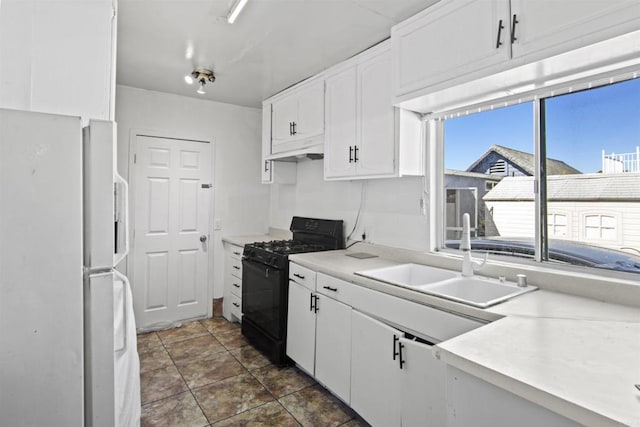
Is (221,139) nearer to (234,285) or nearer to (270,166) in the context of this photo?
(270,166)

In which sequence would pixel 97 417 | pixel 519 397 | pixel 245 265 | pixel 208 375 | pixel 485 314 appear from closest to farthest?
1. pixel 519 397
2. pixel 97 417
3. pixel 485 314
4. pixel 208 375
5. pixel 245 265

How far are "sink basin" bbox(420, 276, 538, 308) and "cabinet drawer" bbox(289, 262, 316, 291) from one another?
0.86 metres

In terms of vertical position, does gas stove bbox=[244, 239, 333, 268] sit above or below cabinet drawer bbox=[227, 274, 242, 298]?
above

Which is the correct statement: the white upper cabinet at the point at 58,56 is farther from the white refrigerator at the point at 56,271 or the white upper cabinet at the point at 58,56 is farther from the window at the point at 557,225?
the window at the point at 557,225

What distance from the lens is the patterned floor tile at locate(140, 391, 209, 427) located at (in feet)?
6.64

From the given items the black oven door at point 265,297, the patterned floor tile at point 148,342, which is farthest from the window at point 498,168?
the patterned floor tile at point 148,342

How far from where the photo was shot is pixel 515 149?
203 centimetres

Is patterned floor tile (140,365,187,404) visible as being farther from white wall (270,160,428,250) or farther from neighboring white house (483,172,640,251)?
neighboring white house (483,172,640,251)

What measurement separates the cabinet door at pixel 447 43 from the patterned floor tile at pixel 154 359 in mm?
2756

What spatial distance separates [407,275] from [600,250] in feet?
3.53

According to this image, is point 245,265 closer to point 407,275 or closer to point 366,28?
point 407,275

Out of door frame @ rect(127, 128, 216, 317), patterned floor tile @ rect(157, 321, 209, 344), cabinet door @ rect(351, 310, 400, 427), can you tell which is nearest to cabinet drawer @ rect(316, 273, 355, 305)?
cabinet door @ rect(351, 310, 400, 427)

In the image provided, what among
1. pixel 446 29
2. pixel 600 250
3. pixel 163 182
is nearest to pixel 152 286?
pixel 163 182

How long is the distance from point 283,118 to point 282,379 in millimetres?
2404
